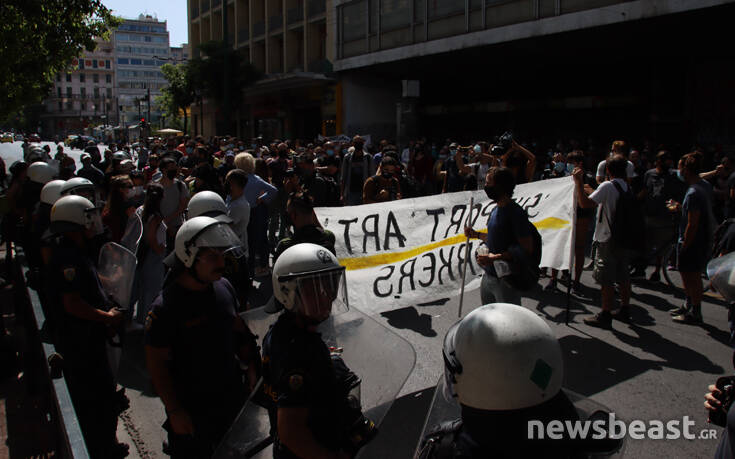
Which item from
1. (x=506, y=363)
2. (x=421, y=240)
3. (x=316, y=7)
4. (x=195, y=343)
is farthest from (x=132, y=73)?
(x=506, y=363)

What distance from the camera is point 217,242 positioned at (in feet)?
9.11

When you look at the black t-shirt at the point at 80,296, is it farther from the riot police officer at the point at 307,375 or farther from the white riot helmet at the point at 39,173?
the white riot helmet at the point at 39,173

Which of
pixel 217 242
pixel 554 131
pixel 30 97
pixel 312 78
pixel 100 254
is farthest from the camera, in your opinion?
pixel 312 78

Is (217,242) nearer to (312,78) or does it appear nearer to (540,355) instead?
(540,355)

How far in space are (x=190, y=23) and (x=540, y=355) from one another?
54346mm

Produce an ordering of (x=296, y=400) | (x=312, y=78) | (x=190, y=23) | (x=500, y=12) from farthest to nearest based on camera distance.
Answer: (x=190, y=23)
(x=312, y=78)
(x=500, y=12)
(x=296, y=400)

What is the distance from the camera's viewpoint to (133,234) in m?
5.61

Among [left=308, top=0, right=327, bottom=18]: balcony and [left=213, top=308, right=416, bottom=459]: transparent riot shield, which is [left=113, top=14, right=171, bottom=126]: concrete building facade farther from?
[left=213, top=308, right=416, bottom=459]: transparent riot shield

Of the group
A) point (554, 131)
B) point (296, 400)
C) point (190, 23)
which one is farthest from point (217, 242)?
point (190, 23)

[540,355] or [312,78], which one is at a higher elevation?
[312,78]

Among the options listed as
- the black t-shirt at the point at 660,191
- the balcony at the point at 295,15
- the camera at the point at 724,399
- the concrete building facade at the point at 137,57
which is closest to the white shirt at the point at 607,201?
the black t-shirt at the point at 660,191

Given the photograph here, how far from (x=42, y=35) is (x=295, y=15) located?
23278mm

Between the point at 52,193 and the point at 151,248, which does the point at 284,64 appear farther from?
the point at 52,193

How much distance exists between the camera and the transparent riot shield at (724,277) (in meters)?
2.18
